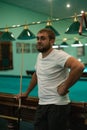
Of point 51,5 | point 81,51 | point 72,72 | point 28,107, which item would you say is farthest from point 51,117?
point 81,51

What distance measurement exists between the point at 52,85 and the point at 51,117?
0.27 meters

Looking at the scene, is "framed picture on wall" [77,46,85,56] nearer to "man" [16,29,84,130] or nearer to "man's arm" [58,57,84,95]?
"man" [16,29,84,130]

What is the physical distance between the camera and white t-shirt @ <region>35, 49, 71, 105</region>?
7.05 feet

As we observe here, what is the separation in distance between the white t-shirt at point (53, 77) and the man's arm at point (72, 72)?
66 millimetres

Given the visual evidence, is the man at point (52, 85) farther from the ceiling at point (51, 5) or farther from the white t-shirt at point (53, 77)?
the ceiling at point (51, 5)

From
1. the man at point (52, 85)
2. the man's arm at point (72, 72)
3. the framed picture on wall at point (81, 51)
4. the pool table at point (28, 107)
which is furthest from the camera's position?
the framed picture on wall at point (81, 51)

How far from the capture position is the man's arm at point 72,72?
2002 mm

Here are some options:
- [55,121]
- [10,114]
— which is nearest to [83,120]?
[55,121]

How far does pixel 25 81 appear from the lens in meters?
4.44

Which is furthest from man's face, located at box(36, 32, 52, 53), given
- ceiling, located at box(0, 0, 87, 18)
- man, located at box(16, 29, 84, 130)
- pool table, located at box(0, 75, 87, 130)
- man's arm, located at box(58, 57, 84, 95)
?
ceiling, located at box(0, 0, 87, 18)

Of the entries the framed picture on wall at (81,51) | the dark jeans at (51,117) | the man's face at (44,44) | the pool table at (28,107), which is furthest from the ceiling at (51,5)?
the dark jeans at (51,117)

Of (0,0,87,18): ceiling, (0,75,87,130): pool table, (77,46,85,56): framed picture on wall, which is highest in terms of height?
(0,0,87,18): ceiling

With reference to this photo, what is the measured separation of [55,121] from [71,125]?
64 cm

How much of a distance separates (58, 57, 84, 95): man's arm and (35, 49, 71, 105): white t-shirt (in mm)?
66
